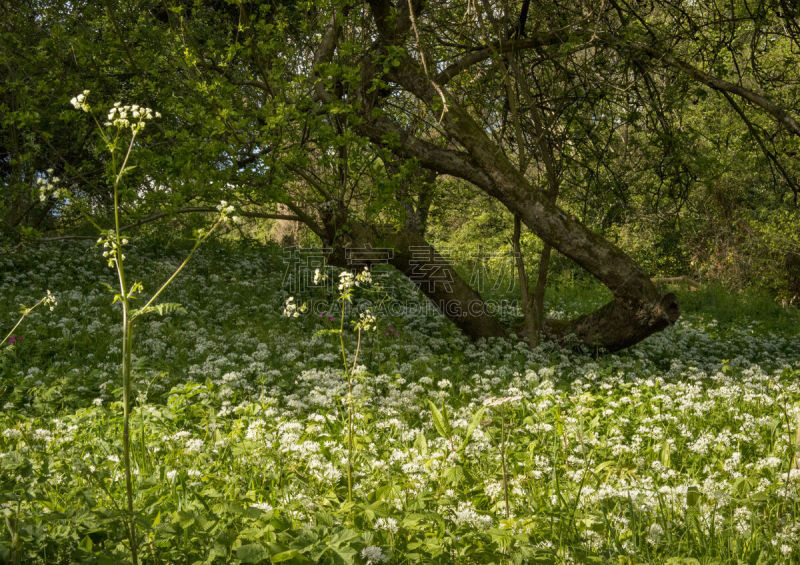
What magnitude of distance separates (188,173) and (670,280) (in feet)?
46.3

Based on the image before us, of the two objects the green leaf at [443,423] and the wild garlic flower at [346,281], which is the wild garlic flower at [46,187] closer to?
the wild garlic flower at [346,281]

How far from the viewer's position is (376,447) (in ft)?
13.8

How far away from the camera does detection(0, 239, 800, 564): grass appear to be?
244 centimetres

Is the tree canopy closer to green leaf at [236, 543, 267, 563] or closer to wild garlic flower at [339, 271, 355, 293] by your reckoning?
wild garlic flower at [339, 271, 355, 293]

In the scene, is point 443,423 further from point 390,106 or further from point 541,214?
point 390,106

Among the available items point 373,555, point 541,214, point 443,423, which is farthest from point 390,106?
point 373,555

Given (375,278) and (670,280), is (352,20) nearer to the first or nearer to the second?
(375,278)

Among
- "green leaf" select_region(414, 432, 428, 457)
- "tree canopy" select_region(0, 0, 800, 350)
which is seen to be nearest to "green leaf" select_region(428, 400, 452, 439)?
"green leaf" select_region(414, 432, 428, 457)

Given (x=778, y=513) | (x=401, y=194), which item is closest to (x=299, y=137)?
(x=401, y=194)

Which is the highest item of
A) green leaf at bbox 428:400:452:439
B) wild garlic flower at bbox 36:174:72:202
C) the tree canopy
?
the tree canopy

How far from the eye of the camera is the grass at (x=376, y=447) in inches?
96.0

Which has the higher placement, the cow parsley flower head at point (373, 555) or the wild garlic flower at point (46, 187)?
the wild garlic flower at point (46, 187)

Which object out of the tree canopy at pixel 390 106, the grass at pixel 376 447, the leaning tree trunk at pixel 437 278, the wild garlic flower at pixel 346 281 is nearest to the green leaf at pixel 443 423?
the grass at pixel 376 447

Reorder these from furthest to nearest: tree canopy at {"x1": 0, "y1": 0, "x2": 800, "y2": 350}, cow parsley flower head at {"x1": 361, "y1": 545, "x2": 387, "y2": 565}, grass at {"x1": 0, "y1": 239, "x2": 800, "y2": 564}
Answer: tree canopy at {"x1": 0, "y1": 0, "x2": 800, "y2": 350} → grass at {"x1": 0, "y1": 239, "x2": 800, "y2": 564} → cow parsley flower head at {"x1": 361, "y1": 545, "x2": 387, "y2": 565}
